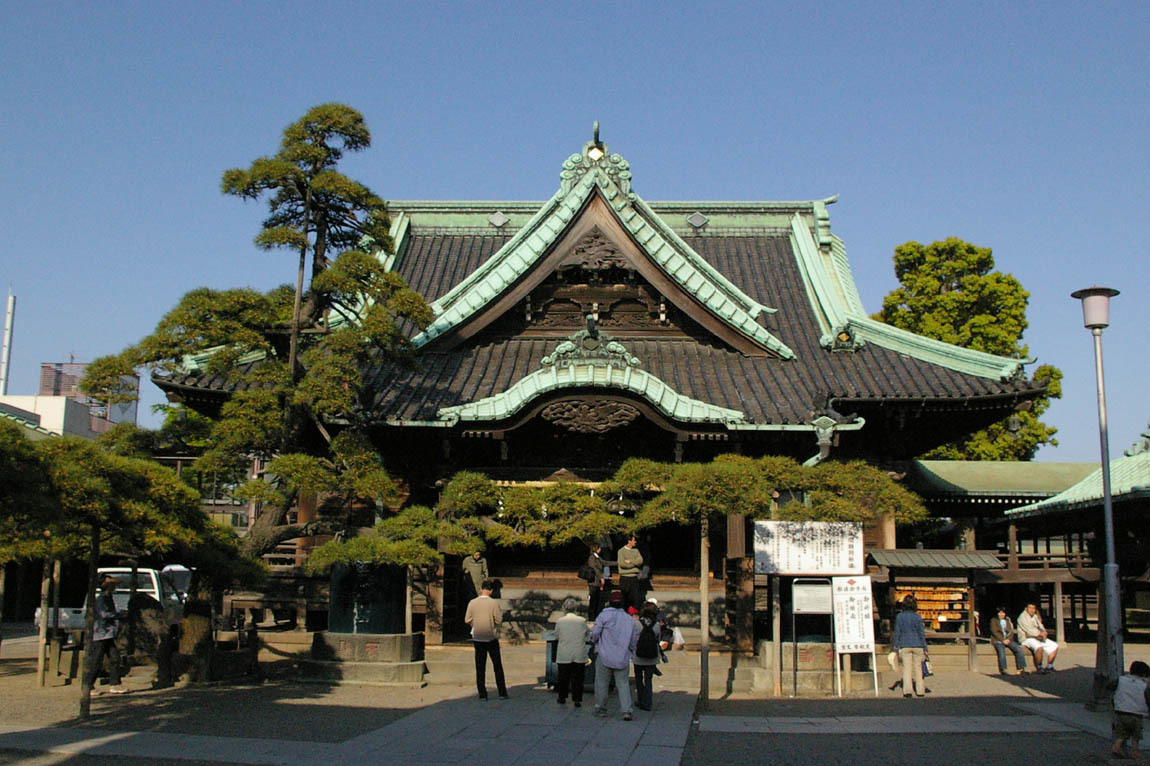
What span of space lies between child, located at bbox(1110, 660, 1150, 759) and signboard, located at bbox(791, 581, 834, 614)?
4578 millimetres

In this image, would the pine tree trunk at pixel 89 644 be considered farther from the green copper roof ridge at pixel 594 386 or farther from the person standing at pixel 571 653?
the green copper roof ridge at pixel 594 386

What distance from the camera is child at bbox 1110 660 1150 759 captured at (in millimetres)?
10406

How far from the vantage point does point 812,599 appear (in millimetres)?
14750

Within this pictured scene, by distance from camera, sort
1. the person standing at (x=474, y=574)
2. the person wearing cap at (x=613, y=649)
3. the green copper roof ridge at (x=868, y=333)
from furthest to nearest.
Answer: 1. the person standing at (x=474, y=574)
2. the green copper roof ridge at (x=868, y=333)
3. the person wearing cap at (x=613, y=649)

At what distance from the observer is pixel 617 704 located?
42.9 feet

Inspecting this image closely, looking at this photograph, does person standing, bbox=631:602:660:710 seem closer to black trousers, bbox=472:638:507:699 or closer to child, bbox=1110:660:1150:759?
black trousers, bbox=472:638:507:699

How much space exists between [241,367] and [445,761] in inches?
410

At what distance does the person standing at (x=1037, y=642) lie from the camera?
19406 mm

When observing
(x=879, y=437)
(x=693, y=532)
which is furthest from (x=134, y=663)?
(x=879, y=437)

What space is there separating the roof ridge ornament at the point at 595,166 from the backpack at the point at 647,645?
1018cm

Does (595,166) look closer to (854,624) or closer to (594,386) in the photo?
(594,386)

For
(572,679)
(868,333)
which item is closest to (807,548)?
(572,679)

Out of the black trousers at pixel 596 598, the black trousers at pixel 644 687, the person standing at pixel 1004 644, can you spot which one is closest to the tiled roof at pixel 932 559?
the person standing at pixel 1004 644

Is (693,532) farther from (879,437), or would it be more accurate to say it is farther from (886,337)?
(886,337)
